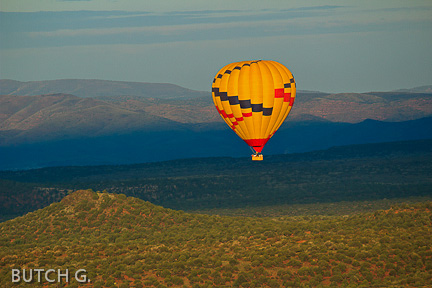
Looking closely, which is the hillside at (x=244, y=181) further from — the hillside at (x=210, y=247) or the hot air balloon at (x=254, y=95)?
the hot air balloon at (x=254, y=95)

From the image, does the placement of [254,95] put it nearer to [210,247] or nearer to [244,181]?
[210,247]

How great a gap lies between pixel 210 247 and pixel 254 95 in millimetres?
14442

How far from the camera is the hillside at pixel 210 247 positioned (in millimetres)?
55906

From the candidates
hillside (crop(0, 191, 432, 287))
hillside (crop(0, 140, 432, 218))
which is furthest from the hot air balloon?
hillside (crop(0, 140, 432, 218))

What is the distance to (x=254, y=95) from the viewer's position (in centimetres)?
7125

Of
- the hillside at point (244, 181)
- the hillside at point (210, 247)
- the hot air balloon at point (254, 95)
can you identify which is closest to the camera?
the hillside at point (210, 247)

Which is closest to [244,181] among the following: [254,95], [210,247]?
[254,95]

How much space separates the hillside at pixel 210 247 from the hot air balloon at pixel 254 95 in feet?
32.9

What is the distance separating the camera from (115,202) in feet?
278

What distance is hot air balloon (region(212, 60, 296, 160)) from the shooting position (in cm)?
7119

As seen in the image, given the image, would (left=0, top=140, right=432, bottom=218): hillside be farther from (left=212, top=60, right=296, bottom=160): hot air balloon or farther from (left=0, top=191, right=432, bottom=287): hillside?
(left=212, top=60, right=296, bottom=160): hot air balloon

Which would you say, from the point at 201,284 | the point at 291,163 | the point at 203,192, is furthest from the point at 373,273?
the point at 291,163

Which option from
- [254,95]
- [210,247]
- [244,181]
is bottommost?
[244,181]

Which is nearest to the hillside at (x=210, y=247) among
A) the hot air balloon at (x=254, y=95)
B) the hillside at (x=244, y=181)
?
the hot air balloon at (x=254, y=95)
